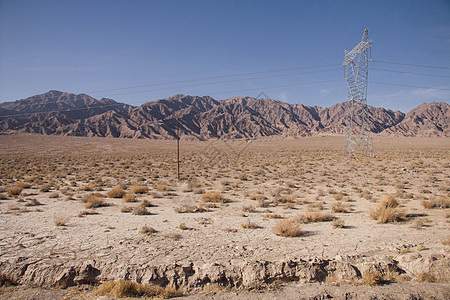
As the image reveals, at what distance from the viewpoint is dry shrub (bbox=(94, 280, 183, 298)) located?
515cm

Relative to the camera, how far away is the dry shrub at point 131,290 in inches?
203

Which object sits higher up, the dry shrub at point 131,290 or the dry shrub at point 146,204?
the dry shrub at point 131,290

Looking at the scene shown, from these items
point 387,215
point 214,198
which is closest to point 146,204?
point 214,198

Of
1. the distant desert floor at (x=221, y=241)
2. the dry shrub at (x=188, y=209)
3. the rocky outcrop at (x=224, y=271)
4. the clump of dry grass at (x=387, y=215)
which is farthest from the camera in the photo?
the dry shrub at (x=188, y=209)

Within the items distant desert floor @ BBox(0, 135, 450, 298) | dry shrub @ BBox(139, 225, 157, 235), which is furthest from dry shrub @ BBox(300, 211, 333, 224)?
dry shrub @ BBox(139, 225, 157, 235)

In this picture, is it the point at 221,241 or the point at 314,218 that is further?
the point at 314,218

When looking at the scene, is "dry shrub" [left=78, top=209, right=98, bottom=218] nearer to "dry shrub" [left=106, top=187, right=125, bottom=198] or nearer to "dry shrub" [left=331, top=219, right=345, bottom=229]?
"dry shrub" [left=106, top=187, right=125, bottom=198]

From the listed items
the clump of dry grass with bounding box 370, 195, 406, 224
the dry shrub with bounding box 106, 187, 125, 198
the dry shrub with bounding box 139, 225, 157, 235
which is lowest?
the dry shrub with bounding box 106, 187, 125, 198

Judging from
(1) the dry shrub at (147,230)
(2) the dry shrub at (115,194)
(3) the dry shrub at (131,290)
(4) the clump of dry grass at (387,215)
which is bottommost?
(2) the dry shrub at (115,194)

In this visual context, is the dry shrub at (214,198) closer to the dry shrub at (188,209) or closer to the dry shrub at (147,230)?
the dry shrub at (188,209)

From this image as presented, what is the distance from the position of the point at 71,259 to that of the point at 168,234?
3007 mm

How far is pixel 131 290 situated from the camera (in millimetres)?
5254

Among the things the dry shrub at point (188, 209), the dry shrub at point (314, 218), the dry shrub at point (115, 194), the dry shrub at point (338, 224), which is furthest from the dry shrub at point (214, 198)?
the dry shrub at point (338, 224)

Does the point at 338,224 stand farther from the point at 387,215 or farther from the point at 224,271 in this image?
the point at 224,271
